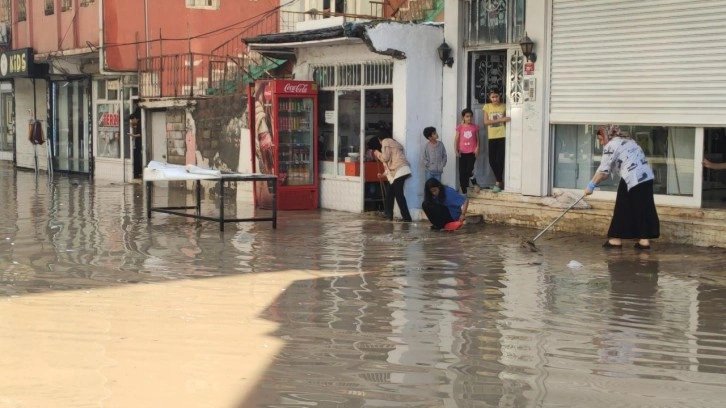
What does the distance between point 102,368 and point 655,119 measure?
920 centimetres

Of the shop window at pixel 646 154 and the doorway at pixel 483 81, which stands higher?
the doorway at pixel 483 81

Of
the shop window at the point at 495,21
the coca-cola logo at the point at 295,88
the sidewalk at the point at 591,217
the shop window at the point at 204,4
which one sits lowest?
the sidewalk at the point at 591,217

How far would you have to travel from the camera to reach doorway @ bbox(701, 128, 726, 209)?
14.0 metres

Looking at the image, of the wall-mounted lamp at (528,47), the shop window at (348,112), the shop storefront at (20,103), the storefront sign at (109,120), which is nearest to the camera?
the wall-mounted lamp at (528,47)

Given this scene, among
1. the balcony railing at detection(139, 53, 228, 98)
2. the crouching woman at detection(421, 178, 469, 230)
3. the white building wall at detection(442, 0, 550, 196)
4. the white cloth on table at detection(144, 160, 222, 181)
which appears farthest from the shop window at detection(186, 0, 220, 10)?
the crouching woman at detection(421, 178, 469, 230)

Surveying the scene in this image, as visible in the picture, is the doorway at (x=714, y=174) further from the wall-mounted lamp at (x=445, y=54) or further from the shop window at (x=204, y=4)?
the shop window at (x=204, y=4)

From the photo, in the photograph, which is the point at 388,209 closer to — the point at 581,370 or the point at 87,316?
the point at 87,316

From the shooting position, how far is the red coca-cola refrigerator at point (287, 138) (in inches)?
748

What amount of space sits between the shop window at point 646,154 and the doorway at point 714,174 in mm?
213

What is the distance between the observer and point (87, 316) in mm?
9008

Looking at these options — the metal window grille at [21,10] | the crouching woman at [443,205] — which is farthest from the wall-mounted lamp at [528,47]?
the metal window grille at [21,10]

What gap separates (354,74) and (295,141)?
1.67m

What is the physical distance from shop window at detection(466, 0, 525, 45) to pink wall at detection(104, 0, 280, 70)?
11.1m

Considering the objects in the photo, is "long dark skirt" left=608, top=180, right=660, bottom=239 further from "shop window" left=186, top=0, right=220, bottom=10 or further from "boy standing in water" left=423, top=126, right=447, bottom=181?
"shop window" left=186, top=0, right=220, bottom=10
